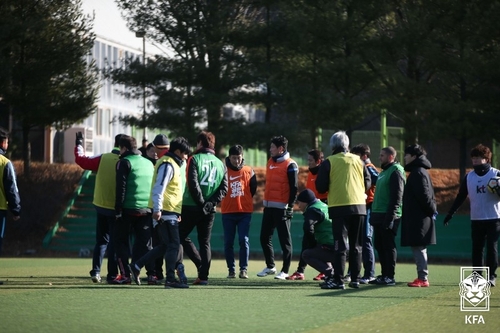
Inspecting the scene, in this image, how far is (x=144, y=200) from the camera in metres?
14.0

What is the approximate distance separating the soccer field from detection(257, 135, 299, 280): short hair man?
42.8 inches

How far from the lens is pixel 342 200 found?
43.3 ft

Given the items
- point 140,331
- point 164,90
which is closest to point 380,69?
point 164,90

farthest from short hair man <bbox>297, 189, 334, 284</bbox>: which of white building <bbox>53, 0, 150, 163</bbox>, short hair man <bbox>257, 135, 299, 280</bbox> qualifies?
white building <bbox>53, 0, 150, 163</bbox>

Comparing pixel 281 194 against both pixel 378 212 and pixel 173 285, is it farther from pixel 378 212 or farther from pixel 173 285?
pixel 173 285

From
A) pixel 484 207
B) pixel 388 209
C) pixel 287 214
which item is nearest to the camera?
pixel 388 209

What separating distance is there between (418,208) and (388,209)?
41cm

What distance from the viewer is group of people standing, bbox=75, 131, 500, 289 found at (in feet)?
43.3

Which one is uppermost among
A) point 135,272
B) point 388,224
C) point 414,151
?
point 414,151

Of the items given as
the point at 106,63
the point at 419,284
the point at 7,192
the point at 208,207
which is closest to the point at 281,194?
the point at 208,207

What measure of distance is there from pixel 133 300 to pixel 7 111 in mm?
21163

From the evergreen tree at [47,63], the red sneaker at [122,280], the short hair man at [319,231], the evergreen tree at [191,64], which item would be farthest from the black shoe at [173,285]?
the evergreen tree at [191,64]

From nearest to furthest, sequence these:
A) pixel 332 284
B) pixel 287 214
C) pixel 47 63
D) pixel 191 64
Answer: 1. pixel 332 284
2. pixel 287 214
3. pixel 47 63
4. pixel 191 64

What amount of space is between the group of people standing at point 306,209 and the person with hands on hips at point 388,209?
0.05 feet
